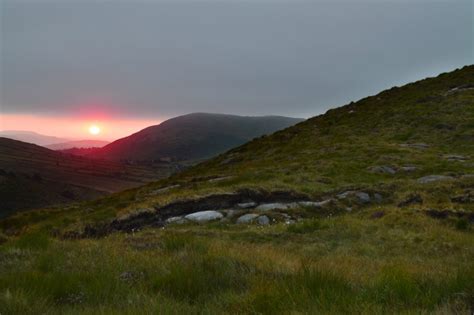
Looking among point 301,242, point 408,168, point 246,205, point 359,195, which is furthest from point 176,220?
point 408,168

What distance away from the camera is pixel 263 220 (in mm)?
17062

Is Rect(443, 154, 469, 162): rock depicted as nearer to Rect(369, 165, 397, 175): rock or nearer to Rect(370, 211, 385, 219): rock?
Rect(369, 165, 397, 175): rock

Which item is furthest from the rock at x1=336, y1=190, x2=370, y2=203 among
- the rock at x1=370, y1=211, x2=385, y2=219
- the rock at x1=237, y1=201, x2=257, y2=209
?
the rock at x1=237, y1=201, x2=257, y2=209

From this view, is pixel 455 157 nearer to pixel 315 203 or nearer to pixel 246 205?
pixel 315 203

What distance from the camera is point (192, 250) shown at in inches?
327

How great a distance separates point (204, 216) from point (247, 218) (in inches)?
75.3

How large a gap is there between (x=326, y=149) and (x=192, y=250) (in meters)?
25.0

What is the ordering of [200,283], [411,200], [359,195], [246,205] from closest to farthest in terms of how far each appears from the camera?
[200,283] → [411,200] → [246,205] → [359,195]

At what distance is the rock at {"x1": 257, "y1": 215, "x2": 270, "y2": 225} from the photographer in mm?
16828

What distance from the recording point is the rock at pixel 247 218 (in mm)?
17070

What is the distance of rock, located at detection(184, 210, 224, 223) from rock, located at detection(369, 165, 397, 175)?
10.8 m

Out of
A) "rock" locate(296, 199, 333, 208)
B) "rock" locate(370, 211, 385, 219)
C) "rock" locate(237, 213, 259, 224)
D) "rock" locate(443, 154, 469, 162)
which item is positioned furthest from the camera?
"rock" locate(443, 154, 469, 162)

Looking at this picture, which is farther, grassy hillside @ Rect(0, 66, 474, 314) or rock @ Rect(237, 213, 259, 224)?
rock @ Rect(237, 213, 259, 224)

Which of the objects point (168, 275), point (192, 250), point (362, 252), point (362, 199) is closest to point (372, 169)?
point (362, 199)
